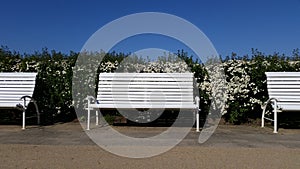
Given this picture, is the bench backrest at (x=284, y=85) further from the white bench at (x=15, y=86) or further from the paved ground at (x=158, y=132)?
the white bench at (x=15, y=86)

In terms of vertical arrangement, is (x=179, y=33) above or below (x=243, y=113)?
above

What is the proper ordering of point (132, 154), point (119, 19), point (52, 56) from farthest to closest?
point (52, 56), point (119, 19), point (132, 154)

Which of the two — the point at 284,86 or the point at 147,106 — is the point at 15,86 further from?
the point at 284,86

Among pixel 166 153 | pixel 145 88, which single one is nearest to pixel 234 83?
pixel 145 88

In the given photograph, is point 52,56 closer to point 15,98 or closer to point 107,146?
point 15,98

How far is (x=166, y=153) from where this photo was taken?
15.1ft

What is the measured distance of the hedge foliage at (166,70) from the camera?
25.3 feet

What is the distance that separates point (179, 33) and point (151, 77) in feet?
5.07

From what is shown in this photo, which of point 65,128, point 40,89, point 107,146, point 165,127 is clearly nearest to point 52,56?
point 40,89

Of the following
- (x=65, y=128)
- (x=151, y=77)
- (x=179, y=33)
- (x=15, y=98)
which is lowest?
(x=65, y=128)

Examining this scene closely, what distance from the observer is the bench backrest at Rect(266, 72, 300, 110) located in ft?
24.0

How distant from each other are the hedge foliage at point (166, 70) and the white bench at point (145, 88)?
379 mm

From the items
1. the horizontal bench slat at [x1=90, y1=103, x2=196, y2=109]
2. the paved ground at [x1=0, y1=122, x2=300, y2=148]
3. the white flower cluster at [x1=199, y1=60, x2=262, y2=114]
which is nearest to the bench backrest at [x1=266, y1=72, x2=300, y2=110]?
the white flower cluster at [x1=199, y1=60, x2=262, y2=114]

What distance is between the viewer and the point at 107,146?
501cm
